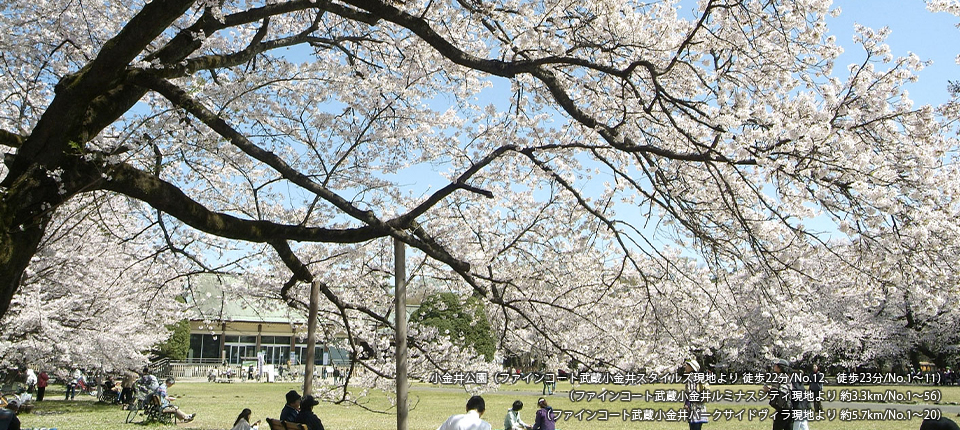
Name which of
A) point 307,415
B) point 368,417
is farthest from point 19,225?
point 368,417

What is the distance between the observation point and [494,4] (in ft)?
16.8

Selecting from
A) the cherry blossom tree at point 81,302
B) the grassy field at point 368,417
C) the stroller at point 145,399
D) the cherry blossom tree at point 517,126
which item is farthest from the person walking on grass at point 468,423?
the stroller at point 145,399

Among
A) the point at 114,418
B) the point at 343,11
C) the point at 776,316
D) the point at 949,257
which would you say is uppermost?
the point at 343,11

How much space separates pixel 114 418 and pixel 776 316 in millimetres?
14546

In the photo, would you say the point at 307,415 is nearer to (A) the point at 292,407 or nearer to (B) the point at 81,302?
(A) the point at 292,407

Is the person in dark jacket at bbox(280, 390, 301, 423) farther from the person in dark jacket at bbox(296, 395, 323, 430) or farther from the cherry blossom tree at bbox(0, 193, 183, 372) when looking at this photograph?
the cherry blossom tree at bbox(0, 193, 183, 372)

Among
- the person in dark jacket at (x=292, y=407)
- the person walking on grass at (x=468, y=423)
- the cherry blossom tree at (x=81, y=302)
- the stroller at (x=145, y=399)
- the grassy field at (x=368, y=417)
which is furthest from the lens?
the stroller at (x=145, y=399)

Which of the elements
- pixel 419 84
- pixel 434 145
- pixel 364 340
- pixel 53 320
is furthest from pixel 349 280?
pixel 53 320

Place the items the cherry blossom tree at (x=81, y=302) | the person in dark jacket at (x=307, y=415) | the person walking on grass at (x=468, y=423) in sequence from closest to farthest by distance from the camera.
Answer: the person walking on grass at (x=468, y=423)
the person in dark jacket at (x=307, y=415)
the cherry blossom tree at (x=81, y=302)

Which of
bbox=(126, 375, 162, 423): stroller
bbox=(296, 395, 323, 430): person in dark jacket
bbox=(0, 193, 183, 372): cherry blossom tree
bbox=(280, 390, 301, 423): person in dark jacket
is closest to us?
bbox=(296, 395, 323, 430): person in dark jacket

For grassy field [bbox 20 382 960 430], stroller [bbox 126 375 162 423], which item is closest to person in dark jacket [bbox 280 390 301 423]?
grassy field [bbox 20 382 960 430]

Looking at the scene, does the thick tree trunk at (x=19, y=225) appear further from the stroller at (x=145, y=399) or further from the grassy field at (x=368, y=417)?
the stroller at (x=145, y=399)

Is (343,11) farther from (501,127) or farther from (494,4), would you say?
(501,127)

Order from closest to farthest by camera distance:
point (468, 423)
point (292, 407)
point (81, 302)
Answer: point (468, 423) → point (292, 407) → point (81, 302)
